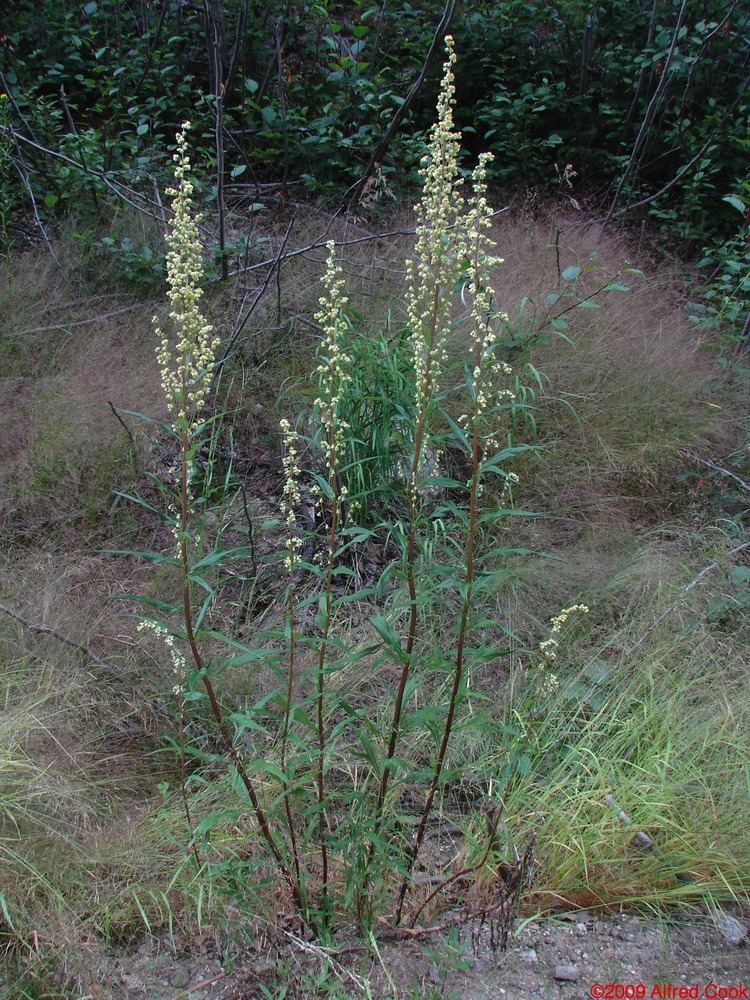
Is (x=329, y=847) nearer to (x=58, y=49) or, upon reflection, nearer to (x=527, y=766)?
(x=527, y=766)

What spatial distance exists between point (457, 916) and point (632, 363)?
3.06 metres

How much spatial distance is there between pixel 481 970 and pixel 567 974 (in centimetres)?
21

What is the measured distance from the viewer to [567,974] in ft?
6.71

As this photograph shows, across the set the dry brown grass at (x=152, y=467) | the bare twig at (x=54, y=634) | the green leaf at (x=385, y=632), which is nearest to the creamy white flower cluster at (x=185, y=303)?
the green leaf at (x=385, y=632)

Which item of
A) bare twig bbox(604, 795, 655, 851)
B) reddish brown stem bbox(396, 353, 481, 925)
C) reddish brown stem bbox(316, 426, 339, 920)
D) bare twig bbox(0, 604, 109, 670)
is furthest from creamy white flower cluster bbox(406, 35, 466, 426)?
bare twig bbox(0, 604, 109, 670)

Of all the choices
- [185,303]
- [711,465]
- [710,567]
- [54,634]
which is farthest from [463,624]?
[711,465]

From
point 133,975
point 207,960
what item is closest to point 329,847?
point 207,960

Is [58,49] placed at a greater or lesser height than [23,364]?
greater

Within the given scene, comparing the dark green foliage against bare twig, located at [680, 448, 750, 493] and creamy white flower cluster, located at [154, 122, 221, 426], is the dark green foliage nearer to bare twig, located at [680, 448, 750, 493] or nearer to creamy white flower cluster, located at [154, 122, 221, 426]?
bare twig, located at [680, 448, 750, 493]

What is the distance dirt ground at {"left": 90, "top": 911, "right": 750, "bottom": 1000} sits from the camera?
1985mm

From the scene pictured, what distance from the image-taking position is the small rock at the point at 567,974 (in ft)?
6.68

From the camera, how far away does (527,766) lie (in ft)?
6.21

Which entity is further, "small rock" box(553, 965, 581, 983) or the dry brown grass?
the dry brown grass

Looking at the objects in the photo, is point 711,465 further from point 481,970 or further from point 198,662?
point 198,662
